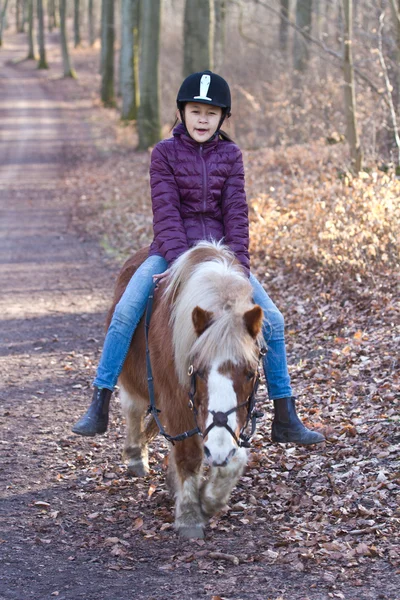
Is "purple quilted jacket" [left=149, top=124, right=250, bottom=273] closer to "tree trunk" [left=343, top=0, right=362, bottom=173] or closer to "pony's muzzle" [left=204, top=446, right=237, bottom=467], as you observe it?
"pony's muzzle" [left=204, top=446, right=237, bottom=467]

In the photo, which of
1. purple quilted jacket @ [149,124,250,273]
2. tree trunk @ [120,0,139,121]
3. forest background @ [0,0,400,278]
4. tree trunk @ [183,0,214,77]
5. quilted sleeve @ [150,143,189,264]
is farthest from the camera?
tree trunk @ [120,0,139,121]

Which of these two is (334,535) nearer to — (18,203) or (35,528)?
(35,528)

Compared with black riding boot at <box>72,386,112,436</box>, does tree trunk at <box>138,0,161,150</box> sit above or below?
above

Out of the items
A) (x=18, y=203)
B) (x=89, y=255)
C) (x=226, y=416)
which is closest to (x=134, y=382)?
(x=226, y=416)

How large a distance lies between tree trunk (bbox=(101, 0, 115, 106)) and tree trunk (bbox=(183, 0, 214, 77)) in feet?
52.6

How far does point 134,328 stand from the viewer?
5.12 m

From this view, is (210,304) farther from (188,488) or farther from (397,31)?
(397,31)

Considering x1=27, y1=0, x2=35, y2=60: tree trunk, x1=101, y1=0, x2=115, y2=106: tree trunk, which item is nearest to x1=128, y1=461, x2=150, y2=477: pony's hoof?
x1=101, y1=0, x2=115, y2=106: tree trunk

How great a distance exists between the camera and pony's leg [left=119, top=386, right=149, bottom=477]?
19.0 ft

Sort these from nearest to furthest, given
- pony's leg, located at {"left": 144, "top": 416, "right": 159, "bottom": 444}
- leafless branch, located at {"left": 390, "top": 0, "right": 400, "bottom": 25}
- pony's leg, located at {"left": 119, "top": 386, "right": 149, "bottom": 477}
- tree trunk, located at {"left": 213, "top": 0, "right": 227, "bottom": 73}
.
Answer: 1. pony's leg, located at {"left": 144, "top": 416, "right": 159, "bottom": 444}
2. pony's leg, located at {"left": 119, "top": 386, "right": 149, "bottom": 477}
3. leafless branch, located at {"left": 390, "top": 0, "right": 400, "bottom": 25}
4. tree trunk, located at {"left": 213, "top": 0, "right": 227, "bottom": 73}

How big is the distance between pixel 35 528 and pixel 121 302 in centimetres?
157

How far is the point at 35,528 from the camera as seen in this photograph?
4809mm

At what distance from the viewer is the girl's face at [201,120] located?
5207 mm

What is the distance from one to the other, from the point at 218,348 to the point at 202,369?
0.16m
